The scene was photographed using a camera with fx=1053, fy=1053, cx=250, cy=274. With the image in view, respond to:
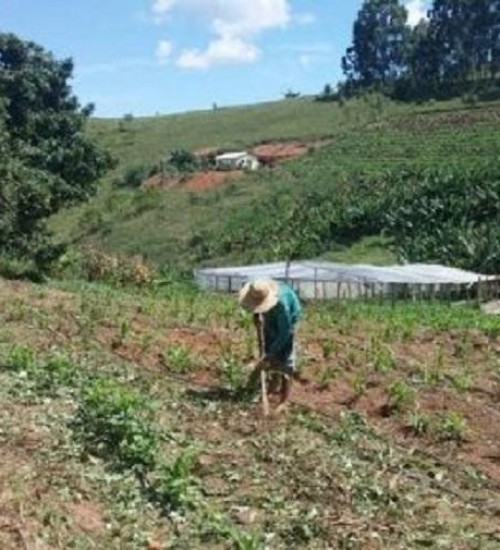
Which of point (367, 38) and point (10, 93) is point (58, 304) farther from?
point (367, 38)

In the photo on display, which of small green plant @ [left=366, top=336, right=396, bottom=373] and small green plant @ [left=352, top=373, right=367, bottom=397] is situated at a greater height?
small green plant @ [left=352, top=373, right=367, bottom=397]

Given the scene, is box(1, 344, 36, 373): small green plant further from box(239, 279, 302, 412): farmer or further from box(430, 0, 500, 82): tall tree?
box(430, 0, 500, 82): tall tree

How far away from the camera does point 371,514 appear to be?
7168 millimetres

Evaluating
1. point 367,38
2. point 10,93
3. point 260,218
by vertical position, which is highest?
point 367,38

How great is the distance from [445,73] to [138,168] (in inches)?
1193

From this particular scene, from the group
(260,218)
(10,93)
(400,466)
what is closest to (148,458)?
(400,466)

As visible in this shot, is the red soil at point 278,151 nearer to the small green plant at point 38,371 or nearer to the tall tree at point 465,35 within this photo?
the tall tree at point 465,35

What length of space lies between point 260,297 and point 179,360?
1798 mm

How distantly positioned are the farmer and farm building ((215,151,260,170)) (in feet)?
161

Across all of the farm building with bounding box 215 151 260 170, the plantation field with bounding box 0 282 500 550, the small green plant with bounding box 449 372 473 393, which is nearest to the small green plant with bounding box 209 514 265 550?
the plantation field with bounding box 0 282 500 550

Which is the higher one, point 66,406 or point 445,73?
point 445,73

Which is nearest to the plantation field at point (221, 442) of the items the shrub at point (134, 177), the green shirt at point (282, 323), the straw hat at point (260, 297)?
the green shirt at point (282, 323)

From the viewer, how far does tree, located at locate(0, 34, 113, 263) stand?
27.7 metres

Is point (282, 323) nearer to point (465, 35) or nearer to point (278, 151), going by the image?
point (278, 151)
